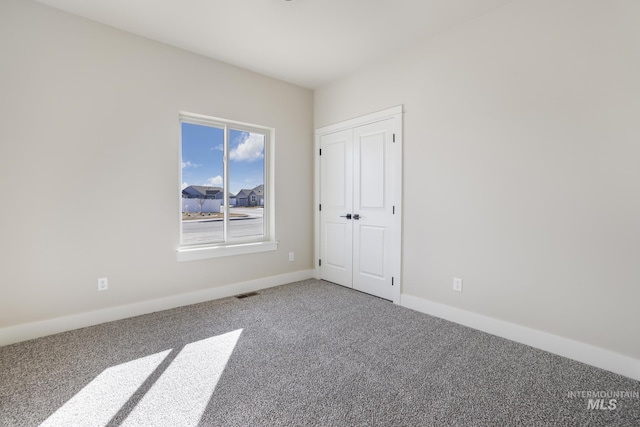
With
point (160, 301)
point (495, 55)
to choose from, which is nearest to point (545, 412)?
point (495, 55)

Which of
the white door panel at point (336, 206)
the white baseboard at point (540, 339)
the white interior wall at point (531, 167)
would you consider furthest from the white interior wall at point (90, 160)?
the white baseboard at point (540, 339)

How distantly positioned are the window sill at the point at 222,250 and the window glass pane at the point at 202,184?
139 millimetres

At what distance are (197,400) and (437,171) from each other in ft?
8.83

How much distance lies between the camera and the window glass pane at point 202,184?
3365 mm

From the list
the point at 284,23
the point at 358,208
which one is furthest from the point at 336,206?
the point at 284,23

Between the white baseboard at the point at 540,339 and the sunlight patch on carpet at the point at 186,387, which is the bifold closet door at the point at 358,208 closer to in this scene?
the white baseboard at the point at 540,339

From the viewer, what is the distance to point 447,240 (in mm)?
2908

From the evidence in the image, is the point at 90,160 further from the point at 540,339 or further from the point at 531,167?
the point at 540,339

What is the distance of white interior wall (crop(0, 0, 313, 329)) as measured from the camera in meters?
2.39

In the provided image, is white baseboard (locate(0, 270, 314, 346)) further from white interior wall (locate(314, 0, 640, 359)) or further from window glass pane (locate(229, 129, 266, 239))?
white interior wall (locate(314, 0, 640, 359))

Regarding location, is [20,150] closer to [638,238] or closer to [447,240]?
[447,240]

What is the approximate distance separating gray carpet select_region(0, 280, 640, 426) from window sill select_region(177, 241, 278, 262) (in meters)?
0.70

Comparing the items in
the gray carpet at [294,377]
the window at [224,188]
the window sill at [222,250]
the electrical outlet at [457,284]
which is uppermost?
the window at [224,188]

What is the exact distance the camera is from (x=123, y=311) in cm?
287
